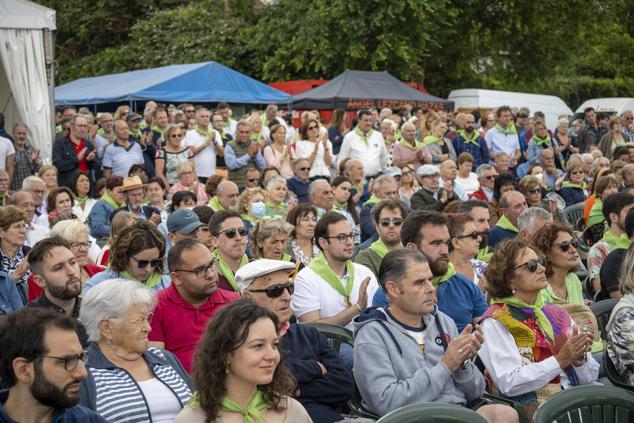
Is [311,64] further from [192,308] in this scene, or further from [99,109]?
[192,308]

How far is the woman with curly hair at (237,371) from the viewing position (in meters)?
3.70

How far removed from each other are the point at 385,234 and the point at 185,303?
252 cm

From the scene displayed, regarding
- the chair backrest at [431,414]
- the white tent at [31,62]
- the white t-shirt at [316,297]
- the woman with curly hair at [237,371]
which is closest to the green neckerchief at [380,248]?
the white t-shirt at [316,297]

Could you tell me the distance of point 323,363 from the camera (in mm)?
4832

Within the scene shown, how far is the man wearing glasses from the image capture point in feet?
17.6

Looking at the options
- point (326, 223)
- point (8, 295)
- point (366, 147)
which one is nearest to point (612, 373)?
point (326, 223)

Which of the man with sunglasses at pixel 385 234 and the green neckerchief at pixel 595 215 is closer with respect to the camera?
the man with sunglasses at pixel 385 234

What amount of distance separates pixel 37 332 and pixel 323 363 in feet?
5.36

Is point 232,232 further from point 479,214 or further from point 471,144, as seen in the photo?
point 471,144

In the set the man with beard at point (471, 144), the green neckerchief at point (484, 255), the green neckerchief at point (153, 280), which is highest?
the green neckerchief at point (153, 280)

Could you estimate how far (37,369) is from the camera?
3.62m

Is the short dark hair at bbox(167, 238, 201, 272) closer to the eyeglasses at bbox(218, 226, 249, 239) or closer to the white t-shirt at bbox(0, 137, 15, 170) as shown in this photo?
the eyeglasses at bbox(218, 226, 249, 239)

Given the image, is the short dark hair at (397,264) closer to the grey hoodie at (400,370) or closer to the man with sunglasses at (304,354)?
the grey hoodie at (400,370)

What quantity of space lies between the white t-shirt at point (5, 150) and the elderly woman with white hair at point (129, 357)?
28.8ft
